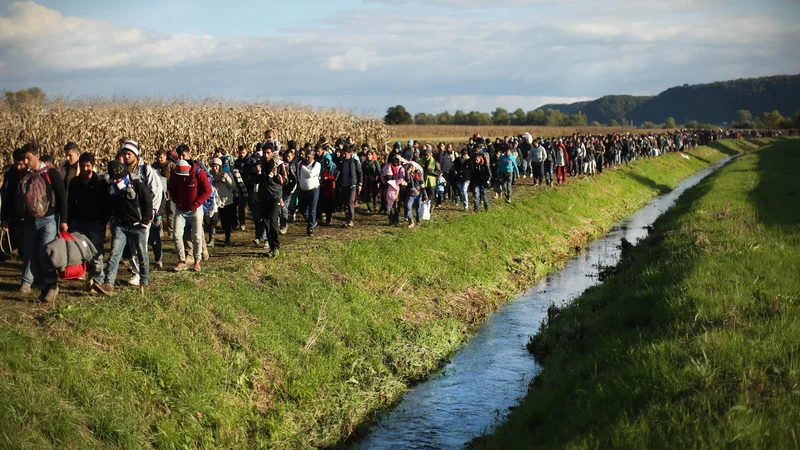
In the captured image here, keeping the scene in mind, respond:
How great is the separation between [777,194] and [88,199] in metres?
25.1

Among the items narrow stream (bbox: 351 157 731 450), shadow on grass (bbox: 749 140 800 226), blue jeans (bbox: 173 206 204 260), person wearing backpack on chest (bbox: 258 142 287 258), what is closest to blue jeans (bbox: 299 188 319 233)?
person wearing backpack on chest (bbox: 258 142 287 258)

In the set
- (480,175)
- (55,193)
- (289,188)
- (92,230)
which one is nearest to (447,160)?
(480,175)

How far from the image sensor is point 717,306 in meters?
10.4

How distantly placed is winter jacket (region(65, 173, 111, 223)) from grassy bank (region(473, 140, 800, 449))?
7294 millimetres

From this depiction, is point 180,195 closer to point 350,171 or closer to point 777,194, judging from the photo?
point 350,171

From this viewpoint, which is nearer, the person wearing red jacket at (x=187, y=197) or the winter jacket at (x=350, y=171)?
the person wearing red jacket at (x=187, y=197)

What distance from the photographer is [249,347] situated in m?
11.3

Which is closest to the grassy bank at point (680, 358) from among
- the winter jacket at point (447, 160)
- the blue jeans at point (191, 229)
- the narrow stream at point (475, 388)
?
the narrow stream at point (475, 388)

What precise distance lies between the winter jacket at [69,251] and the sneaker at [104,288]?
48 cm

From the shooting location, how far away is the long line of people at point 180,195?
1148 centimetres

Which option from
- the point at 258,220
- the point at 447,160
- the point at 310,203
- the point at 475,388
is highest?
the point at 447,160

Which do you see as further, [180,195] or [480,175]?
[480,175]

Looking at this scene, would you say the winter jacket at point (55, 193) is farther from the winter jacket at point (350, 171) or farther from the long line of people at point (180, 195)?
the winter jacket at point (350, 171)

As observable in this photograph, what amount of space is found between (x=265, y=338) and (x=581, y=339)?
5.20 m
